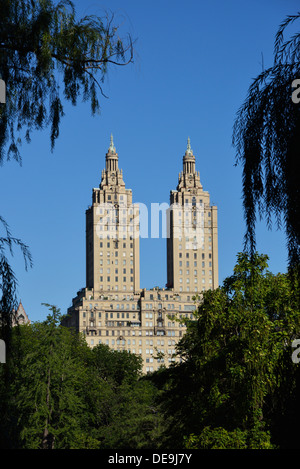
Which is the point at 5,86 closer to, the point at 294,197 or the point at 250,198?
the point at 250,198

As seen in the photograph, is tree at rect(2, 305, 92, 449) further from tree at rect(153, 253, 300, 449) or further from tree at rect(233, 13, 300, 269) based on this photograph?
tree at rect(233, 13, 300, 269)

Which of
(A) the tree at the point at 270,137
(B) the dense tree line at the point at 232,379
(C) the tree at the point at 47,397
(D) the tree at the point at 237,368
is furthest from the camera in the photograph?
(C) the tree at the point at 47,397

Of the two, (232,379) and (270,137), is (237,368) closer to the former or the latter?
(232,379)

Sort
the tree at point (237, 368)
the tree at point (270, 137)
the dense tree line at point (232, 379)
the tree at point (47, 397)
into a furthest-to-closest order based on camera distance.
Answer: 1. the tree at point (47, 397)
2. the tree at point (237, 368)
3. the dense tree line at point (232, 379)
4. the tree at point (270, 137)

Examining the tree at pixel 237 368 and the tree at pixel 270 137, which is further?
the tree at pixel 237 368

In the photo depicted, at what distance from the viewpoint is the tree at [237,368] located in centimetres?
3151

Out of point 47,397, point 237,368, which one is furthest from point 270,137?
point 47,397

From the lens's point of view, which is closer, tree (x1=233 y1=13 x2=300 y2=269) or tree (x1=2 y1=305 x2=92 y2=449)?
tree (x1=233 y1=13 x2=300 y2=269)

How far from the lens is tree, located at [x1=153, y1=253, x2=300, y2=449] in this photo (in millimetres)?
31511

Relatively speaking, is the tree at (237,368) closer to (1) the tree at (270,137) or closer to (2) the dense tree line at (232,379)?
(2) the dense tree line at (232,379)

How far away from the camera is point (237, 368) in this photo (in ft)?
109

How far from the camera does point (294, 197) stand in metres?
10.9

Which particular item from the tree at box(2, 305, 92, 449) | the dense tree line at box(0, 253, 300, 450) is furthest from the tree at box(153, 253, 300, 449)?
the tree at box(2, 305, 92, 449)

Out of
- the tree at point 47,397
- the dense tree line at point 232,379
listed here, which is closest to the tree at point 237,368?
the dense tree line at point 232,379
